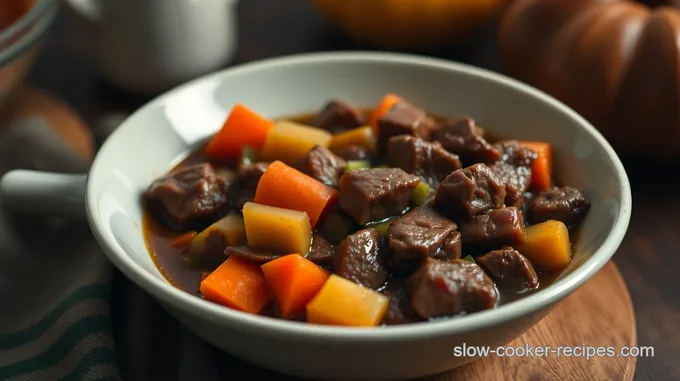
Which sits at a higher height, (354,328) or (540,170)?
(354,328)

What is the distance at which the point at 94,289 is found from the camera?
2801mm

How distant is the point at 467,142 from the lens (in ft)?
9.85

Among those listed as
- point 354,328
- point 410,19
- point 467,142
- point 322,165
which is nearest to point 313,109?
point 322,165

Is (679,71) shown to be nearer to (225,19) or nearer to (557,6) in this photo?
(557,6)

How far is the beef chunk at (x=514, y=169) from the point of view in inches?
112

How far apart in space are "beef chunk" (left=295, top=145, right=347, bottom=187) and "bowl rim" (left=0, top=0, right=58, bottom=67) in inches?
59.9

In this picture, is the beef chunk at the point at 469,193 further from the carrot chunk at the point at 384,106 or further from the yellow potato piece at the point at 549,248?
the carrot chunk at the point at 384,106

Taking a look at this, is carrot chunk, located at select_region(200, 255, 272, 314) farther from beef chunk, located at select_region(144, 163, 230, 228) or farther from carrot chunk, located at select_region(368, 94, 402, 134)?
carrot chunk, located at select_region(368, 94, 402, 134)

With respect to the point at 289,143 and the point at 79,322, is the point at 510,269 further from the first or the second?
the point at 79,322

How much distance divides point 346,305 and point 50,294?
1302 millimetres

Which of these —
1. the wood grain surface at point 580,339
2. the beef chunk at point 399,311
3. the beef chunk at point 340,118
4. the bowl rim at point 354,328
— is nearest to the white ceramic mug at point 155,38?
the beef chunk at point 340,118

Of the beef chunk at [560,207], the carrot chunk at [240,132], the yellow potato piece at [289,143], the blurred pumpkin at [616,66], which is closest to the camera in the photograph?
the beef chunk at [560,207]

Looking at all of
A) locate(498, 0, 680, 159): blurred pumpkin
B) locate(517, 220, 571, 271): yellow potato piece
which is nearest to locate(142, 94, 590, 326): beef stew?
locate(517, 220, 571, 271): yellow potato piece

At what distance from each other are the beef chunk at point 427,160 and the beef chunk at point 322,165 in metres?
0.23
